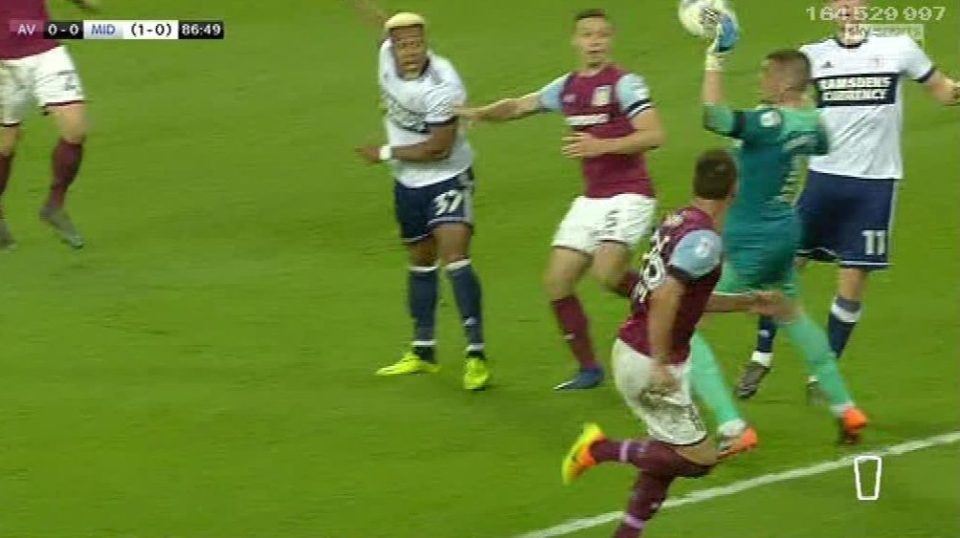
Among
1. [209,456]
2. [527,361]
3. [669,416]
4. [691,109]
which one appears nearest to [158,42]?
[691,109]

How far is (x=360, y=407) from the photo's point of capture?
1229 centimetres

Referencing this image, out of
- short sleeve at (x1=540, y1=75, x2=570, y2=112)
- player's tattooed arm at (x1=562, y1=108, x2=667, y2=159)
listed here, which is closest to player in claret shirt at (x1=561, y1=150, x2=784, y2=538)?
player's tattooed arm at (x1=562, y1=108, x2=667, y2=159)

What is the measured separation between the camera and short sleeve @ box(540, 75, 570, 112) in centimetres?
1220

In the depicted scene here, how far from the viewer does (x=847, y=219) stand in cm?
1274

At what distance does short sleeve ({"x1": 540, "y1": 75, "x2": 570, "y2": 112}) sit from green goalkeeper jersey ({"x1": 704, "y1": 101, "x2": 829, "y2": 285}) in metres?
1.16

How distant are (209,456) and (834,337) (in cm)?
377

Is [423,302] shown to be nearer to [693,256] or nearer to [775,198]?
[775,198]

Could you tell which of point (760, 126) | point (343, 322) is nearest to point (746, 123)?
point (760, 126)

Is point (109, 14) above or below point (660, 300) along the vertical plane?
below

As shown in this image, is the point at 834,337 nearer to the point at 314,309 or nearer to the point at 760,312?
the point at 760,312

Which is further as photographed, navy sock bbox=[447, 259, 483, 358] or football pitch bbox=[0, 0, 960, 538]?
navy sock bbox=[447, 259, 483, 358]

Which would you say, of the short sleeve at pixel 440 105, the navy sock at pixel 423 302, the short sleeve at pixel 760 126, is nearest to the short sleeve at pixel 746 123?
the short sleeve at pixel 760 126

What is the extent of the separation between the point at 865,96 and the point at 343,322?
375 centimetres

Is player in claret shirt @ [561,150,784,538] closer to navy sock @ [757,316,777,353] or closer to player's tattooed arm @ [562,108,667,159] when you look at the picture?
player's tattooed arm @ [562,108,667,159]
